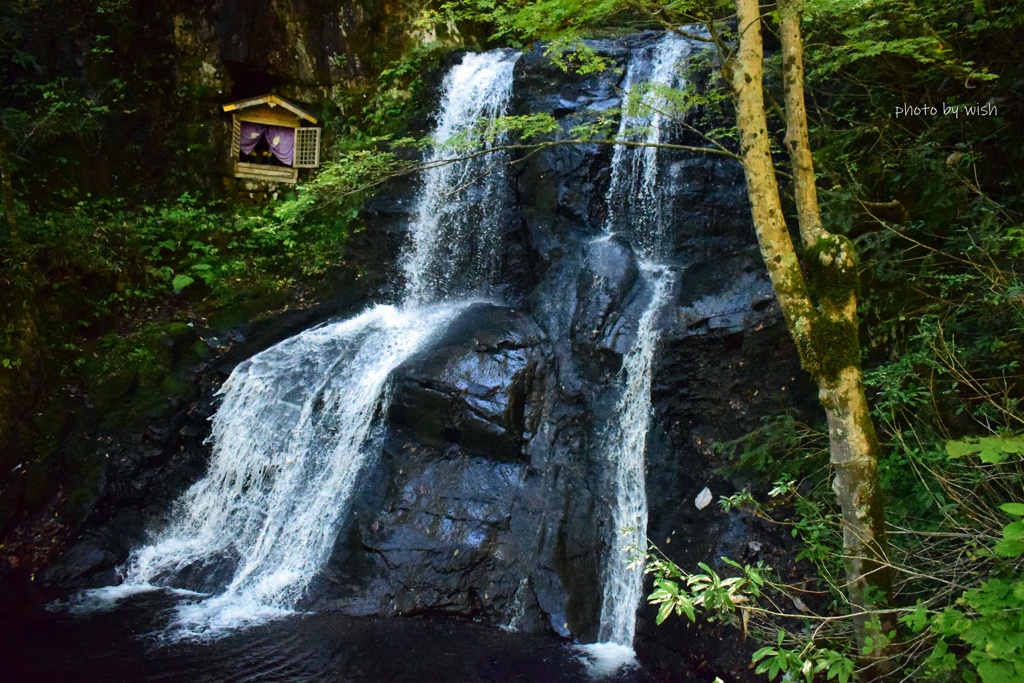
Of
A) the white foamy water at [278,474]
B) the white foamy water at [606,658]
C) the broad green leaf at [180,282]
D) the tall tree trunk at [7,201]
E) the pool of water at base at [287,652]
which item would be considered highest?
the tall tree trunk at [7,201]

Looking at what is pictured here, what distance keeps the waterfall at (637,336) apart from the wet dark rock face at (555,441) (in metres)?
0.12

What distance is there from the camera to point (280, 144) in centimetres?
1266

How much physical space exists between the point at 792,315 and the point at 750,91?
57.6 inches

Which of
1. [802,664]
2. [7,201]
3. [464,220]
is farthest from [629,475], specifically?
[7,201]

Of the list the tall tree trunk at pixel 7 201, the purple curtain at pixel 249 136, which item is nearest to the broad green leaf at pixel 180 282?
the tall tree trunk at pixel 7 201

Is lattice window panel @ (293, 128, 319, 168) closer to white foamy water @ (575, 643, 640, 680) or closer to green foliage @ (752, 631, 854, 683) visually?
white foamy water @ (575, 643, 640, 680)

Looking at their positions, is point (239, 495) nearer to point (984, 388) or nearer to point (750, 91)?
point (750, 91)

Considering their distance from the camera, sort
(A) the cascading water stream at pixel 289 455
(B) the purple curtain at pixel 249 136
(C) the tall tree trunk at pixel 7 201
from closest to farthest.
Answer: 1. (A) the cascading water stream at pixel 289 455
2. (C) the tall tree trunk at pixel 7 201
3. (B) the purple curtain at pixel 249 136

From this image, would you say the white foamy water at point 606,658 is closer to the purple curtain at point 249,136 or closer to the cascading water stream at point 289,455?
the cascading water stream at point 289,455

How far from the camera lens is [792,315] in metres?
3.96

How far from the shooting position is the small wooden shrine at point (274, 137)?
1235 cm

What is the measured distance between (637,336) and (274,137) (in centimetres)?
911

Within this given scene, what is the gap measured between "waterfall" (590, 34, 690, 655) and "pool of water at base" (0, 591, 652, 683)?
0.77m

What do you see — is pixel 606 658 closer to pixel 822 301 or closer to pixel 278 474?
pixel 822 301
